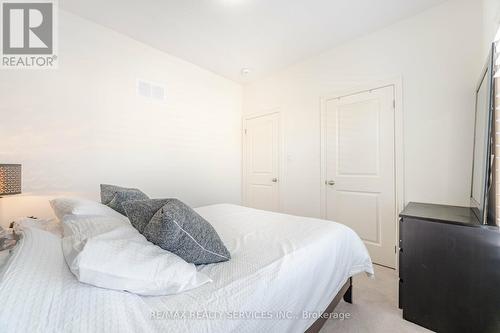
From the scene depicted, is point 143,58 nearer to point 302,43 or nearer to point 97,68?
point 97,68

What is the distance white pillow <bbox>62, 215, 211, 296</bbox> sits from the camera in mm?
738

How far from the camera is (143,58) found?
2811 mm

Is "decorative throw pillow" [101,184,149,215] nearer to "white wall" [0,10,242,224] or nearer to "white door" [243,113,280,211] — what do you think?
"white wall" [0,10,242,224]

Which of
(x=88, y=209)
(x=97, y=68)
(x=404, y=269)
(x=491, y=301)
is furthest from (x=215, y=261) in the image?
(x=97, y=68)

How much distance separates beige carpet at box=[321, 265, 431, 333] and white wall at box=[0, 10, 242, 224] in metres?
2.29

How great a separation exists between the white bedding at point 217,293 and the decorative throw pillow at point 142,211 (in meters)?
0.31

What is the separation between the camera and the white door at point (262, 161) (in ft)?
11.7

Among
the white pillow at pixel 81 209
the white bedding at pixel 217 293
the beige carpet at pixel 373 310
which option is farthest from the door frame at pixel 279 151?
the white pillow at pixel 81 209

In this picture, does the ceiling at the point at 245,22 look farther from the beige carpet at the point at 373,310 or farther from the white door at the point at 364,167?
the beige carpet at the point at 373,310

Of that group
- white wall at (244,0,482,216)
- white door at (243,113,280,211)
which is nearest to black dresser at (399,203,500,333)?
white wall at (244,0,482,216)

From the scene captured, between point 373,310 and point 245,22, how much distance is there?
2926 millimetres

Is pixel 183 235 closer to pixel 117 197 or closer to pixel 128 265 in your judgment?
pixel 128 265

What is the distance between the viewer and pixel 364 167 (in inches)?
103

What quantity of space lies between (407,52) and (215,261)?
2755 mm
